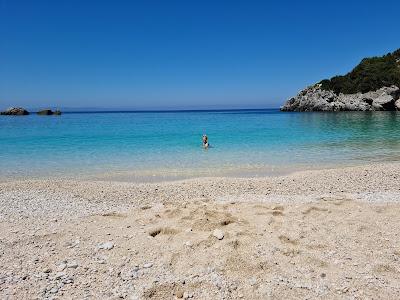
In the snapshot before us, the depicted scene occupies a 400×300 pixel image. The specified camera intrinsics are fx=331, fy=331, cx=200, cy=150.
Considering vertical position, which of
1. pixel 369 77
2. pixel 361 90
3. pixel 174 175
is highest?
pixel 369 77

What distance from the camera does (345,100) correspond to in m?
91.8

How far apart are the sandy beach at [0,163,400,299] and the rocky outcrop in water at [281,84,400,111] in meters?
84.4

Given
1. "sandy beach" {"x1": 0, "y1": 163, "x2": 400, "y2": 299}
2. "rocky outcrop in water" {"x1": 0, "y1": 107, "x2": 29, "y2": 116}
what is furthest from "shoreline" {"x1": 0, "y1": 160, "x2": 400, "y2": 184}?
"rocky outcrop in water" {"x1": 0, "y1": 107, "x2": 29, "y2": 116}

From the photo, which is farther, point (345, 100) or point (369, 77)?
point (369, 77)

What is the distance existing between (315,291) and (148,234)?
11.4ft

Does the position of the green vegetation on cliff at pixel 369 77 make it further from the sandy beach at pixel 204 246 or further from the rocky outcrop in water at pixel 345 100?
the sandy beach at pixel 204 246

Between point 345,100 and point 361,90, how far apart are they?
505 cm

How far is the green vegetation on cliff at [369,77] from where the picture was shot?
291 ft

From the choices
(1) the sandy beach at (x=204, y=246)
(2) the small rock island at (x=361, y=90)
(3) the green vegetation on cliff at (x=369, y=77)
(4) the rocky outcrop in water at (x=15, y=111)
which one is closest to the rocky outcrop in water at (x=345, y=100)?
(2) the small rock island at (x=361, y=90)

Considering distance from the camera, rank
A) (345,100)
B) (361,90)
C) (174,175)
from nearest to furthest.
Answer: (174,175) < (361,90) < (345,100)

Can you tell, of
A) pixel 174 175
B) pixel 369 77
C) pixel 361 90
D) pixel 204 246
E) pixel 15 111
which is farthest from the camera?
pixel 15 111

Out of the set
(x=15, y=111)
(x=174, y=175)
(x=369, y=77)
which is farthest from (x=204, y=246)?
(x=15, y=111)

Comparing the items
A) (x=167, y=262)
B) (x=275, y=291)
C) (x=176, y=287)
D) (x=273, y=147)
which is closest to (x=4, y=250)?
(x=167, y=262)

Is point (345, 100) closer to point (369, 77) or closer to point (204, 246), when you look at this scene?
point (369, 77)
